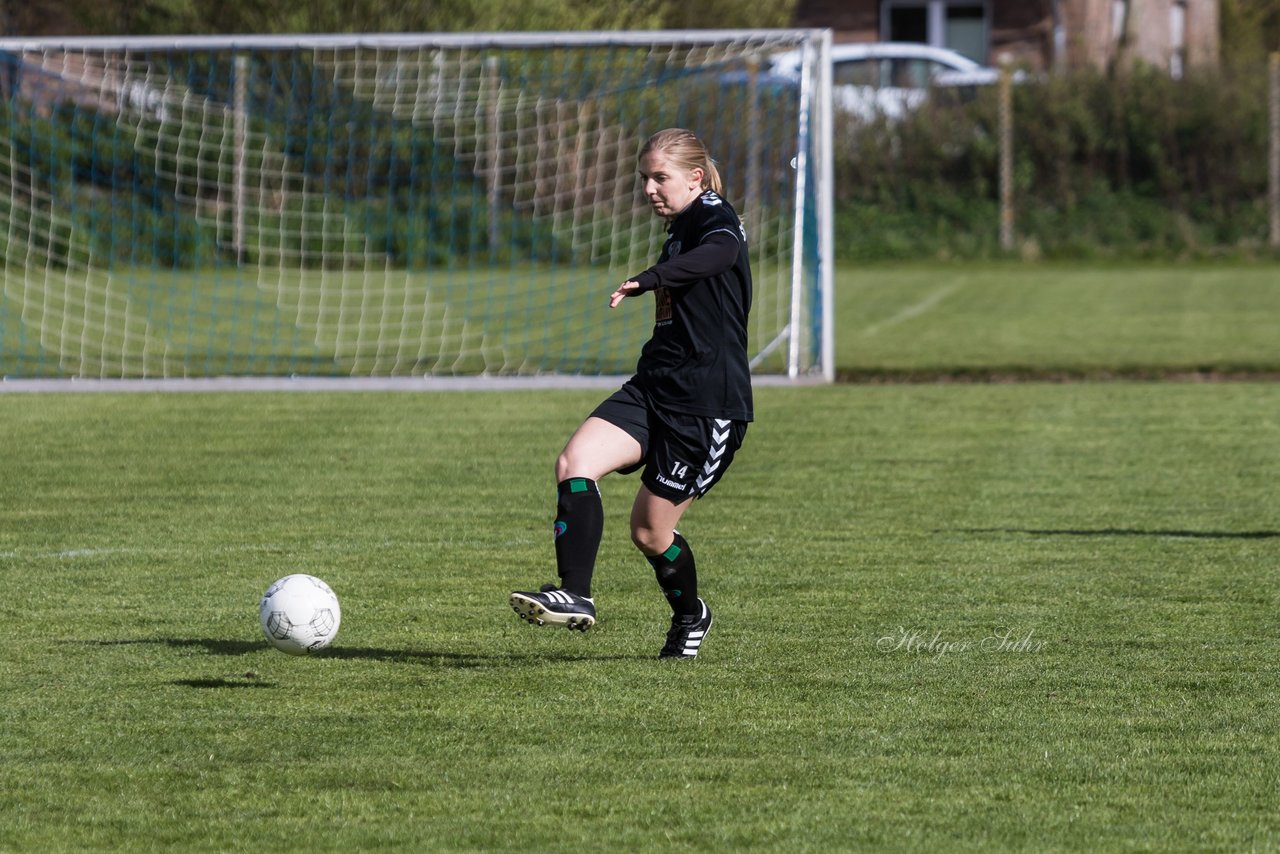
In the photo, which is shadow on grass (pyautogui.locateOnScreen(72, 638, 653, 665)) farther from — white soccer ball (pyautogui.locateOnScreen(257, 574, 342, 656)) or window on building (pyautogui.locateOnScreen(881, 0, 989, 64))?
window on building (pyautogui.locateOnScreen(881, 0, 989, 64))

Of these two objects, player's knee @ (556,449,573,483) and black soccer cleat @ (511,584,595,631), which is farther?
player's knee @ (556,449,573,483)

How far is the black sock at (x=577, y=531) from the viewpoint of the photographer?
5703 mm

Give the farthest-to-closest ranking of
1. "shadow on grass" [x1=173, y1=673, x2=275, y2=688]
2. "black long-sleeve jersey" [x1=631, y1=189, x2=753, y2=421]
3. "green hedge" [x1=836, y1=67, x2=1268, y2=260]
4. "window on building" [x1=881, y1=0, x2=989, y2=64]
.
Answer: "window on building" [x1=881, y1=0, x2=989, y2=64], "green hedge" [x1=836, y1=67, x2=1268, y2=260], "black long-sleeve jersey" [x1=631, y1=189, x2=753, y2=421], "shadow on grass" [x1=173, y1=673, x2=275, y2=688]

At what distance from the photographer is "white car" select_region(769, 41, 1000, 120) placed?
2797cm

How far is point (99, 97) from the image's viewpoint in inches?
773

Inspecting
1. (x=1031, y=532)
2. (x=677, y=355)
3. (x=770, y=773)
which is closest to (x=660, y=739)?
(x=770, y=773)

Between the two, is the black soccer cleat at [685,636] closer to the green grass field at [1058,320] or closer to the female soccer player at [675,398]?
the female soccer player at [675,398]

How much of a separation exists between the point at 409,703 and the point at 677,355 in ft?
Result: 4.25

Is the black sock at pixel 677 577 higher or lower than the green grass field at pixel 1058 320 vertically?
higher

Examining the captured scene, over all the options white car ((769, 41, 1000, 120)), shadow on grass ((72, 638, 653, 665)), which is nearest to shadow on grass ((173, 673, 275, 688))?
shadow on grass ((72, 638, 653, 665))

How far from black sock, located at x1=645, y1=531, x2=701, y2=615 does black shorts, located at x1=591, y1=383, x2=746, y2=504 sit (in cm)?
21

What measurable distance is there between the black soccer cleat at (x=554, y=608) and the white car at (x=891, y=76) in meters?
20.2

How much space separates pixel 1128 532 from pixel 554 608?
3659 millimetres

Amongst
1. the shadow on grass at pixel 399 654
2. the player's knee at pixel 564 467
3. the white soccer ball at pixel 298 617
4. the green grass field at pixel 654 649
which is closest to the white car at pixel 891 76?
the green grass field at pixel 654 649
